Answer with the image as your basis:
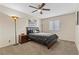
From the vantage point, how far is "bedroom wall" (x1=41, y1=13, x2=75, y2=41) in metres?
1.59

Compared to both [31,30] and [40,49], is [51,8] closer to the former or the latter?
[31,30]

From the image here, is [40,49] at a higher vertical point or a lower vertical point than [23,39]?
lower

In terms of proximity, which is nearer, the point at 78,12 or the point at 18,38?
the point at 78,12

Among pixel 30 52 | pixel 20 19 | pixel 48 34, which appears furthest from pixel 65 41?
pixel 20 19

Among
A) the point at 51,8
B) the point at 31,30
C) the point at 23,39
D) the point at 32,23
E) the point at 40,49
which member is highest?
the point at 51,8

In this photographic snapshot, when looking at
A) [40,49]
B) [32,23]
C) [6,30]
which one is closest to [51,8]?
[32,23]

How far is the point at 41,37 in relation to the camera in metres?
1.64

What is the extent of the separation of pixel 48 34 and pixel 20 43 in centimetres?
55

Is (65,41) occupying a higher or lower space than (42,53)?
higher

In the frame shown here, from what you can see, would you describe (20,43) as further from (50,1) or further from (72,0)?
(72,0)

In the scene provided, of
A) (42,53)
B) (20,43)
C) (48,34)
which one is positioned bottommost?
(42,53)

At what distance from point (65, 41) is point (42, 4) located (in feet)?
2.59

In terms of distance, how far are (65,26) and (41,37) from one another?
48cm

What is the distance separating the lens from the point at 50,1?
1.67m
